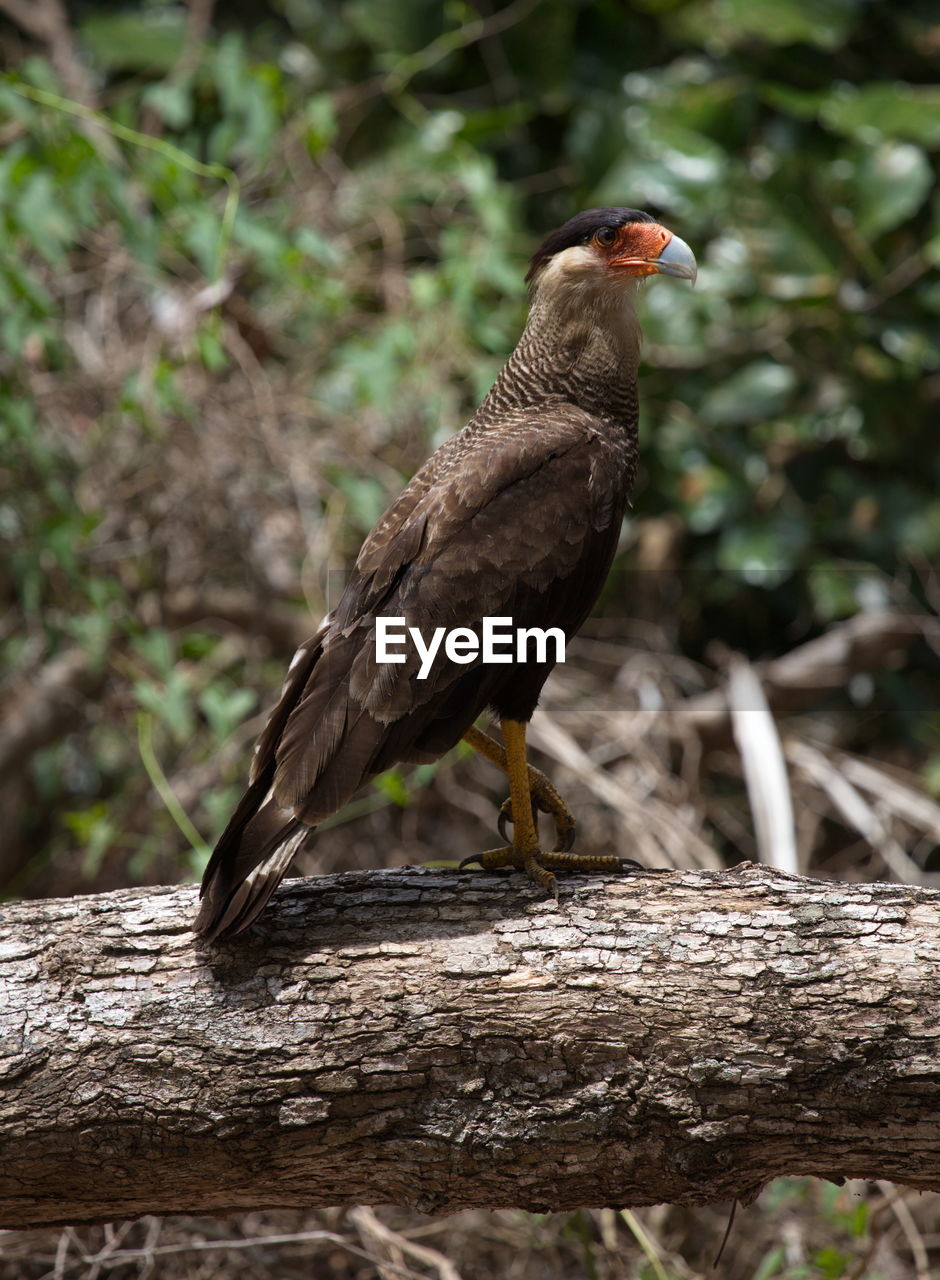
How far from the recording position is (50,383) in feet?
15.1

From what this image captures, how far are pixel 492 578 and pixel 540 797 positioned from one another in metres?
0.64

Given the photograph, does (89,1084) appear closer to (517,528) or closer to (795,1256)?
(517,528)

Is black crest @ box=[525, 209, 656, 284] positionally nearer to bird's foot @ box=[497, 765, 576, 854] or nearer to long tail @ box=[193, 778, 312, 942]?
bird's foot @ box=[497, 765, 576, 854]

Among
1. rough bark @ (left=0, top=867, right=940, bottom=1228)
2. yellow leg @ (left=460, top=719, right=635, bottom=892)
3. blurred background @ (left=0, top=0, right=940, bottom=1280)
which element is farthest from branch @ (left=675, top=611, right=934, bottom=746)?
rough bark @ (left=0, top=867, right=940, bottom=1228)

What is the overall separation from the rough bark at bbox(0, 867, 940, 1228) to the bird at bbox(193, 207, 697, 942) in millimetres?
207

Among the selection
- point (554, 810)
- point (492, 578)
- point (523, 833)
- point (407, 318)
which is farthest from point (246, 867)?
point (407, 318)

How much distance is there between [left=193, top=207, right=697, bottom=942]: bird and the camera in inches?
88.1

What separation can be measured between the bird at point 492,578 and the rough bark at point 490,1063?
21 cm

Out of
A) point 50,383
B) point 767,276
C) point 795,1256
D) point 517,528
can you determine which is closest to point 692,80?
point 767,276

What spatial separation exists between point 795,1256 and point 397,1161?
1.87 meters

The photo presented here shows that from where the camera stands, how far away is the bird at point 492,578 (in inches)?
88.1

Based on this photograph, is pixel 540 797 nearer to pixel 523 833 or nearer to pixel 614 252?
pixel 523 833

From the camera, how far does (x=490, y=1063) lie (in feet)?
6.64

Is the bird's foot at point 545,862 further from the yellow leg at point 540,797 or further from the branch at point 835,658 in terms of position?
the branch at point 835,658
